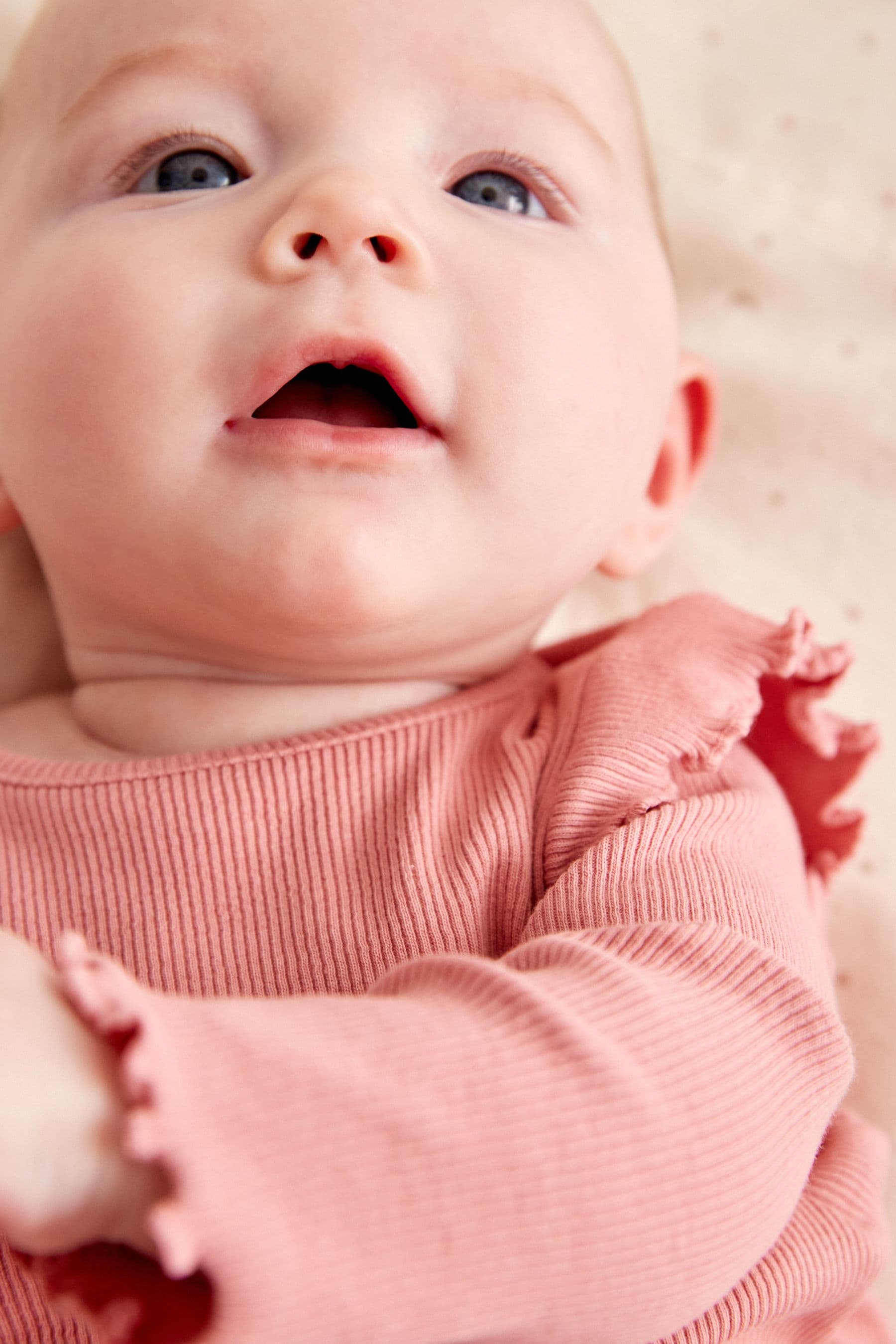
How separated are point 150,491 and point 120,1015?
1.31 ft

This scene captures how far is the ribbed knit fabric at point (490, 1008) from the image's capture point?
49 cm

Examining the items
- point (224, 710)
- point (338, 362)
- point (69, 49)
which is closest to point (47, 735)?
point (224, 710)

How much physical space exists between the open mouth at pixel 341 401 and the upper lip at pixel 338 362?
4 cm

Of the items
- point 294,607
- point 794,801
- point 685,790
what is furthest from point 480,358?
point 794,801

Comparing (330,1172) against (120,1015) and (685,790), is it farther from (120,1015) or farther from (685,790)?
(685,790)

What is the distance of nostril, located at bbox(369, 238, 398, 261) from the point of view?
2.54ft

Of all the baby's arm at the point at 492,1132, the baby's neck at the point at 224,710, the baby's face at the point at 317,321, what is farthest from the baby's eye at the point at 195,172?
the baby's arm at the point at 492,1132

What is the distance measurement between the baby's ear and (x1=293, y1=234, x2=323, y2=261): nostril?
0.40 meters

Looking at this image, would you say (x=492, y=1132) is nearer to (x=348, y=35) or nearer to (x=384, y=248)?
(x=384, y=248)

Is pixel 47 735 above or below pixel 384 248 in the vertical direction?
below

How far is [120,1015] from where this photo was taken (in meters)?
0.49

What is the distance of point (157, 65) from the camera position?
885 millimetres

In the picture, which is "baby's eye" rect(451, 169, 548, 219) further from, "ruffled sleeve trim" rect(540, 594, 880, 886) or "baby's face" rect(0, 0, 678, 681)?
"ruffled sleeve trim" rect(540, 594, 880, 886)

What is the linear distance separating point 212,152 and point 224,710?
0.39 metres
